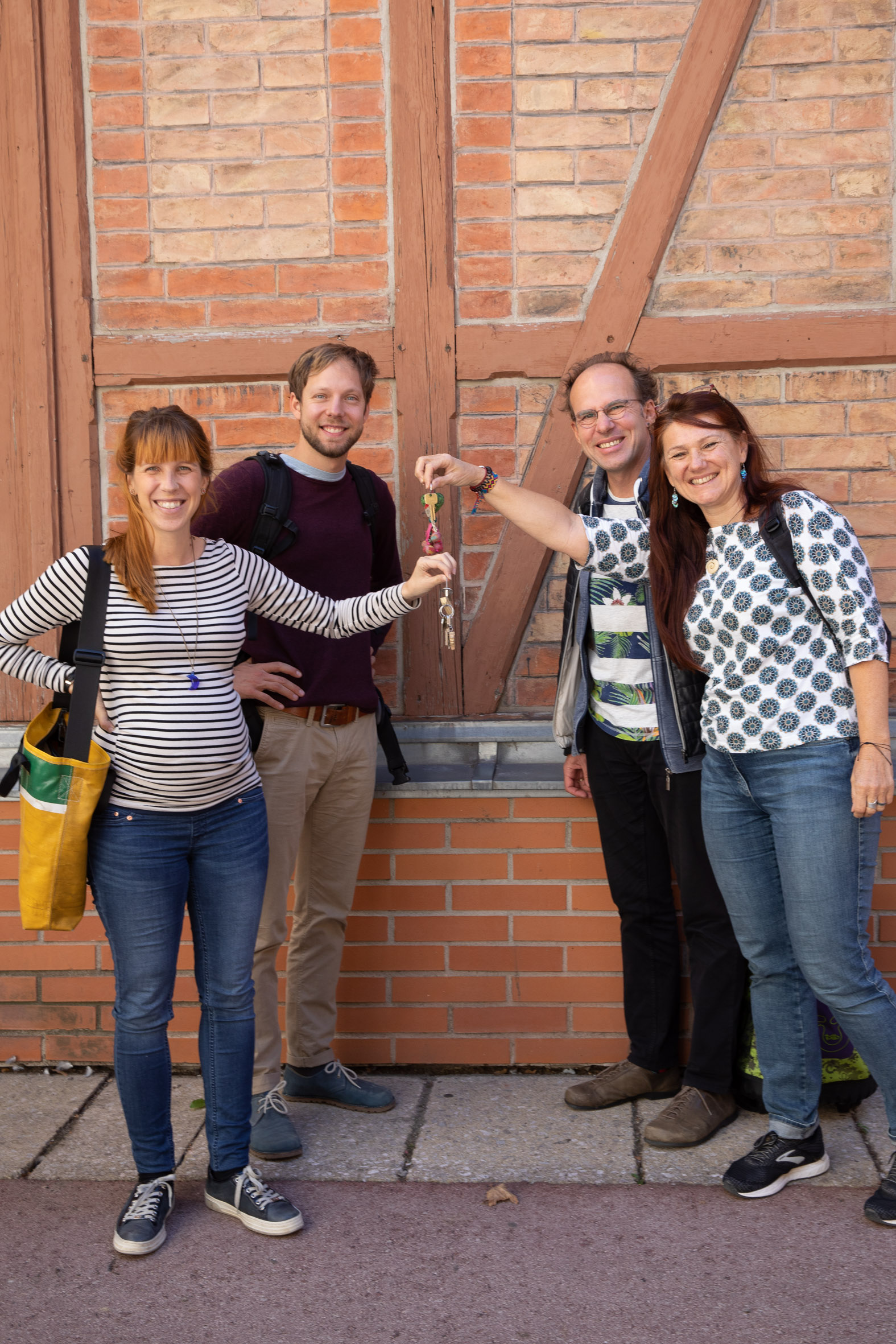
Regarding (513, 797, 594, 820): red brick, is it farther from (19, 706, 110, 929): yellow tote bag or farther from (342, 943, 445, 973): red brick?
(19, 706, 110, 929): yellow tote bag

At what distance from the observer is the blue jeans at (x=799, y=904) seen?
9.14 feet

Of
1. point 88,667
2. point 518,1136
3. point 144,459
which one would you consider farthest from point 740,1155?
point 144,459

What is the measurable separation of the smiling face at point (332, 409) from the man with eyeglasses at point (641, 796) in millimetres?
633

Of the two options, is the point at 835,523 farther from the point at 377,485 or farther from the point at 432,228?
the point at 432,228

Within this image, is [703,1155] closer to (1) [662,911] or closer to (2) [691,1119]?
(2) [691,1119]

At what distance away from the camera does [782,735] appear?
9.13 ft

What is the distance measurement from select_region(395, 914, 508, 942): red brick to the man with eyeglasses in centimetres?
43

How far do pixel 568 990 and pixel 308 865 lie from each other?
0.96 m

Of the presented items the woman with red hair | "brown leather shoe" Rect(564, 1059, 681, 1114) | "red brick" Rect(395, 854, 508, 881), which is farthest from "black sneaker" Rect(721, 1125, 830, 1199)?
"red brick" Rect(395, 854, 508, 881)

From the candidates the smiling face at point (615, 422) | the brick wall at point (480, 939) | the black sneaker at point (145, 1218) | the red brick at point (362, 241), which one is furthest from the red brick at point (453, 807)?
the red brick at point (362, 241)

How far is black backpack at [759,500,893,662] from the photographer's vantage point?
275 cm

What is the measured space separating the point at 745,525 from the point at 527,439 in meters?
1.16

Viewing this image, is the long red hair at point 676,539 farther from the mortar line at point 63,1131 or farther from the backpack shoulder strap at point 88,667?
the mortar line at point 63,1131

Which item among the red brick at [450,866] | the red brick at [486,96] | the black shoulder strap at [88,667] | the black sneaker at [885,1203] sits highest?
the red brick at [486,96]
